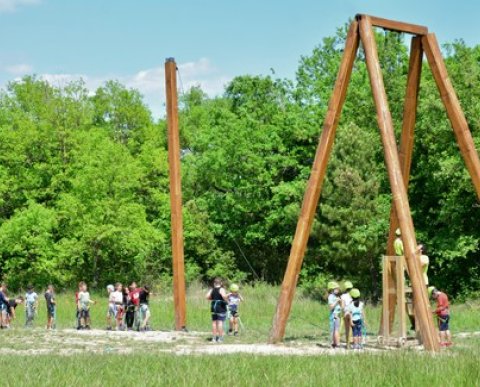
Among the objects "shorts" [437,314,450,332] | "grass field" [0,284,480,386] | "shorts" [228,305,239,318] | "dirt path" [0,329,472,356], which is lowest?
"dirt path" [0,329,472,356]

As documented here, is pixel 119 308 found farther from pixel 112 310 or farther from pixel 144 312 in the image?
pixel 144 312

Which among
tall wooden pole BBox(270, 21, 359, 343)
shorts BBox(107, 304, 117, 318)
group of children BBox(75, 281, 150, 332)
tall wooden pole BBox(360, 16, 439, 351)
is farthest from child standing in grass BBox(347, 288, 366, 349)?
shorts BBox(107, 304, 117, 318)

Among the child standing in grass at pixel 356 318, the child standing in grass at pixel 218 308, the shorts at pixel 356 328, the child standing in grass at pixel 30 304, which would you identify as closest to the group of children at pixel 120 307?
the child standing in grass at pixel 30 304

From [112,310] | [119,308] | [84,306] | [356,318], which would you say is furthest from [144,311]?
[356,318]

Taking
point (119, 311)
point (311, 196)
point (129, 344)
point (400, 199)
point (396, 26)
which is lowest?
point (129, 344)

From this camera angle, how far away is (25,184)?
48.7 m

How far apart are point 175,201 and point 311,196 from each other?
672 cm

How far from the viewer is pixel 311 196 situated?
57.8 ft

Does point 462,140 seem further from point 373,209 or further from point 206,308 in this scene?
point 373,209

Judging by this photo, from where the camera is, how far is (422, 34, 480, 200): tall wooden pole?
1734 cm

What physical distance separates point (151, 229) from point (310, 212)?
30.5m

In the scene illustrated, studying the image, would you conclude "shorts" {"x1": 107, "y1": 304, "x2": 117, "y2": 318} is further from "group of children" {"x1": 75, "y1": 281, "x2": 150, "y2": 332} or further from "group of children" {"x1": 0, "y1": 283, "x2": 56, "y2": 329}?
"group of children" {"x1": 0, "y1": 283, "x2": 56, "y2": 329}

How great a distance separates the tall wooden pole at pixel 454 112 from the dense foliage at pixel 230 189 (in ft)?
67.3

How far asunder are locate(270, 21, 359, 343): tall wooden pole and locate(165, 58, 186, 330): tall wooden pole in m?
6.08
